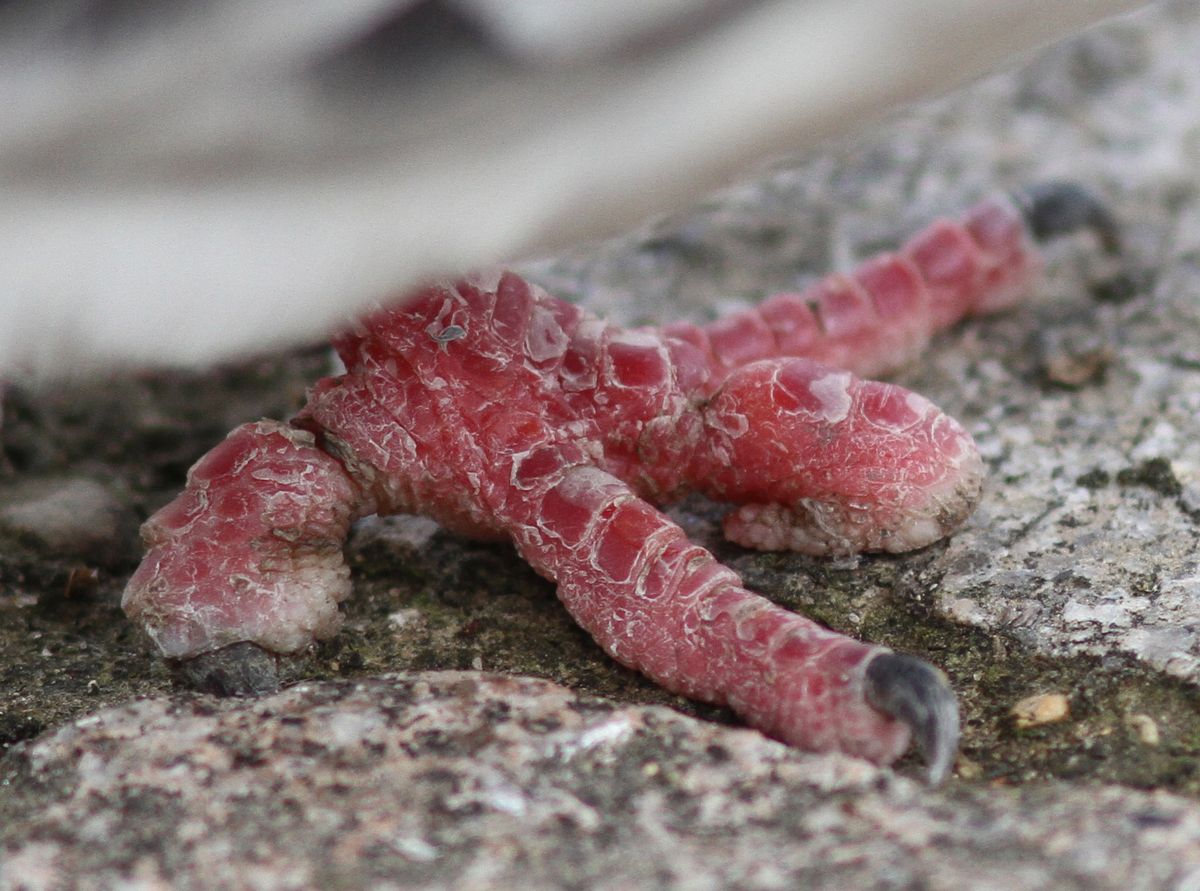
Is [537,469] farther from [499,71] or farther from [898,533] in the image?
[499,71]

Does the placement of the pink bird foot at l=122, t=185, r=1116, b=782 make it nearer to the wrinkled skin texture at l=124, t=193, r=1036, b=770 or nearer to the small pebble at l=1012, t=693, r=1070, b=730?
the wrinkled skin texture at l=124, t=193, r=1036, b=770

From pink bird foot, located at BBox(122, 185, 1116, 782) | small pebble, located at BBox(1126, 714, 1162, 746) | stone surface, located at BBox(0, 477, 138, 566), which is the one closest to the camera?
small pebble, located at BBox(1126, 714, 1162, 746)

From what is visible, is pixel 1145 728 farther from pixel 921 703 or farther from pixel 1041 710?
pixel 921 703

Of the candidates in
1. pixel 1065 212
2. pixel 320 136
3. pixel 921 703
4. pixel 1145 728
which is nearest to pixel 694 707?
pixel 921 703

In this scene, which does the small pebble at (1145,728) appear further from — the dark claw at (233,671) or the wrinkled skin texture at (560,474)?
the dark claw at (233,671)

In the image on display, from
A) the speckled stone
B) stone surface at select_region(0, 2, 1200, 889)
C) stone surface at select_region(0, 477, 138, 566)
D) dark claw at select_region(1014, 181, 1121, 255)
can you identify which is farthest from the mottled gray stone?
dark claw at select_region(1014, 181, 1121, 255)

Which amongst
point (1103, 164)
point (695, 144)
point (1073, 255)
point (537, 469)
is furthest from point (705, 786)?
point (1103, 164)

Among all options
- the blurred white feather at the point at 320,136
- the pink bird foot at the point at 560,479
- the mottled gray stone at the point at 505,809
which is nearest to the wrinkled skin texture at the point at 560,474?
the pink bird foot at the point at 560,479
